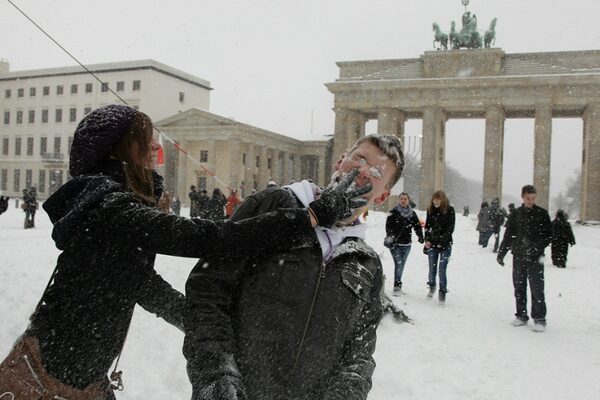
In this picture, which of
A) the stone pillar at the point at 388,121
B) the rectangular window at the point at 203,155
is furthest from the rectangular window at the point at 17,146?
the stone pillar at the point at 388,121

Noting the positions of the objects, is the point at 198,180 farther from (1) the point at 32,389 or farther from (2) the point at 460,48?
(1) the point at 32,389

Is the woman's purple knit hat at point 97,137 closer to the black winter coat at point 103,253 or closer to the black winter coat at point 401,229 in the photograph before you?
the black winter coat at point 103,253

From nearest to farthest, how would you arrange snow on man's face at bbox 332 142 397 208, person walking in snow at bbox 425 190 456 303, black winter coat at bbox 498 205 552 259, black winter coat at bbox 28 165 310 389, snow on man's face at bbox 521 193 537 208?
black winter coat at bbox 28 165 310 389, snow on man's face at bbox 332 142 397 208, black winter coat at bbox 498 205 552 259, snow on man's face at bbox 521 193 537 208, person walking in snow at bbox 425 190 456 303

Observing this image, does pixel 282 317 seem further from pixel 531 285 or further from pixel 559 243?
pixel 559 243

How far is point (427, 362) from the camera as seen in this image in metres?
5.92

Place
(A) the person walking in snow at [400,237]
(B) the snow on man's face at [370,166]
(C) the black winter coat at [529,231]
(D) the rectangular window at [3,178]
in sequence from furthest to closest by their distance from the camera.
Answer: (D) the rectangular window at [3,178] → (A) the person walking in snow at [400,237] → (C) the black winter coat at [529,231] → (B) the snow on man's face at [370,166]

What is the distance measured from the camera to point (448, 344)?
22.1 ft

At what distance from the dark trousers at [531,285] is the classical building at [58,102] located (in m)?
56.2

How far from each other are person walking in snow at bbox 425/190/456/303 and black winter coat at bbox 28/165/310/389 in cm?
782

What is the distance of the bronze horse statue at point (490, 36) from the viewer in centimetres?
4800

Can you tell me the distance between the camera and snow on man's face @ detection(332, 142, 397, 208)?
6.73ft

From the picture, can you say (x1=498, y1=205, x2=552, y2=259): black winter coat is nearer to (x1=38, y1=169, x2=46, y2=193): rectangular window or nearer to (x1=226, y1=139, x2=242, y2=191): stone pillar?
(x1=226, y1=139, x2=242, y2=191): stone pillar

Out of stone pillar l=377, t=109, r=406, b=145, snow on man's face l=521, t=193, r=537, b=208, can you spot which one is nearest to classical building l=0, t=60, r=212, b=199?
stone pillar l=377, t=109, r=406, b=145

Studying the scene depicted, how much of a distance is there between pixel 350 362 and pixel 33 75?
242ft
